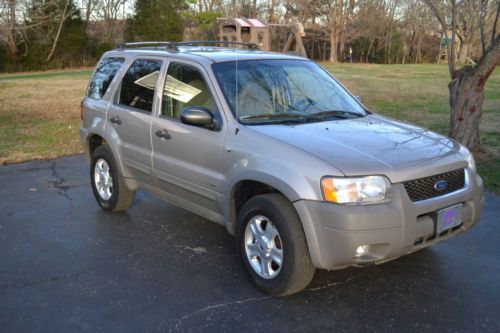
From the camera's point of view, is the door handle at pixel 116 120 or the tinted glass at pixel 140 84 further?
the door handle at pixel 116 120

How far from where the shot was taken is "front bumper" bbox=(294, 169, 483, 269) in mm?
3389

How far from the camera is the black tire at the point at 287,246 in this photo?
3.60 meters

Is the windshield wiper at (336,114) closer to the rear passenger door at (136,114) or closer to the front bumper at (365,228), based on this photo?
the front bumper at (365,228)

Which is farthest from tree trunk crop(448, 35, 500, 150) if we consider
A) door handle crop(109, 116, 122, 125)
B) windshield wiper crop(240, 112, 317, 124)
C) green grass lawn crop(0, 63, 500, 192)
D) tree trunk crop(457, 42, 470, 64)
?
door handle crop(109, 116, 122, 125)

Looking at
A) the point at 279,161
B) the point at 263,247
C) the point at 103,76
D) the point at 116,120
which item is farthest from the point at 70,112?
the point at 279,161

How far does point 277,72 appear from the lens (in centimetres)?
479

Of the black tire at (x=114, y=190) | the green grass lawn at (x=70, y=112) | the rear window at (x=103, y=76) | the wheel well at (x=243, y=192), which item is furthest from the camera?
the green grass lawn at (x=70, y=112)

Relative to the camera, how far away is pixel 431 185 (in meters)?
3.68

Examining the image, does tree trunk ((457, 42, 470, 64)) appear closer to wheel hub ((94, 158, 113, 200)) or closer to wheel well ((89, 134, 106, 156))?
wheel well ((89, 134, 106, 156))

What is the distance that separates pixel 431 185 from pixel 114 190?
11.1 ft

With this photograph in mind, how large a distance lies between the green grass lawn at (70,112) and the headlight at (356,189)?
3673 mm

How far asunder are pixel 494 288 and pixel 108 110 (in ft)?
13.1

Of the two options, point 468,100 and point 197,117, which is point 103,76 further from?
point 468,100

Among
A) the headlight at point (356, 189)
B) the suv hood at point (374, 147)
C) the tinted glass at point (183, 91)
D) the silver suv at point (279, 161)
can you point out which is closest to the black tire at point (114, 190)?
the silver suv at point (279, 161)
